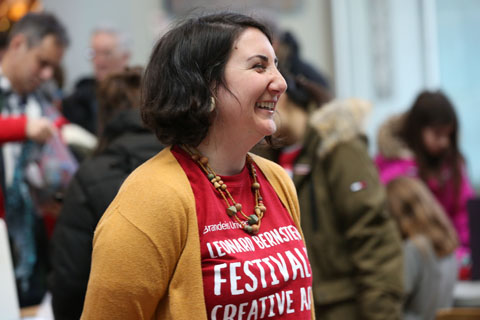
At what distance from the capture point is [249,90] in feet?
5.00

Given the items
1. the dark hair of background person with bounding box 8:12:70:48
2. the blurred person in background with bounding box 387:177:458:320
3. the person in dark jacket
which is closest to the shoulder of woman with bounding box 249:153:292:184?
the person in dark jacket

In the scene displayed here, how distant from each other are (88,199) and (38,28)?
1.18 meters

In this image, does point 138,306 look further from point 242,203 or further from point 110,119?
point 110,119

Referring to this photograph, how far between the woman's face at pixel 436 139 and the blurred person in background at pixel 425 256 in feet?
2.61

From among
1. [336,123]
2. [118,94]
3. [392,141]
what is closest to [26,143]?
[118,94]

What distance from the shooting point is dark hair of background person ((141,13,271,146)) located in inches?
59.9

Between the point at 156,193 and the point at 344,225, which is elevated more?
the point at 156,193

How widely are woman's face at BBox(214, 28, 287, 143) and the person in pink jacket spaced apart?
3.00 metres

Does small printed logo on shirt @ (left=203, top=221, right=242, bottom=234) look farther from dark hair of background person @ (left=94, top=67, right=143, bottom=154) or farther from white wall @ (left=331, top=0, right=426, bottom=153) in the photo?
white wall @ (left=331, top=0, right=426, bottom=153)

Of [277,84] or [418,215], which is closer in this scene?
[277,84]

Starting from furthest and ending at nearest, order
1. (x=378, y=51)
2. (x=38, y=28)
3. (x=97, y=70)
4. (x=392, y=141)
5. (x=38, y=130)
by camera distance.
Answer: (x=378, y=51) → (x=392, y=141) → (x=97, y=70) → (x=38, y=28) → (x=38, y=130)

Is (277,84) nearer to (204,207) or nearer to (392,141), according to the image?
(204,207)

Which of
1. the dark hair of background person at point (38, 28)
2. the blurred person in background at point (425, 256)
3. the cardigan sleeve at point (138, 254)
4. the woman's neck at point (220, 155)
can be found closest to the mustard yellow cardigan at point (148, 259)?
the cardigan sleeve at point (138, 254)

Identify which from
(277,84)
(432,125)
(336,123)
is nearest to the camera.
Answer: (277,84)
